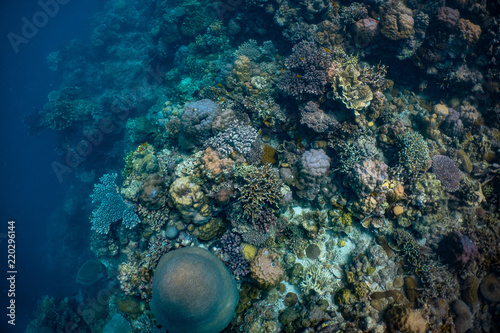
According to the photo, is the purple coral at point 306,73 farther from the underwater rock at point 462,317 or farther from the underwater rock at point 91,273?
the underwater rock at point 91,273

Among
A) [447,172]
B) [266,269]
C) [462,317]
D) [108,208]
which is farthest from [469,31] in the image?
[108,208]

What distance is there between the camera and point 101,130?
15008 mm

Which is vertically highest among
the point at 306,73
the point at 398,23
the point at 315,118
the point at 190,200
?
the point at 398,23

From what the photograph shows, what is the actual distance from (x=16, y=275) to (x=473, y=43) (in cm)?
3390

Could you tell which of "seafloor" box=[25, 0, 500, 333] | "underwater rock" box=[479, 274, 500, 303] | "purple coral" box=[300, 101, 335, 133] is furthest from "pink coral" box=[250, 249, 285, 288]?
"underwater rock" box=[479, 274, 500, 303]

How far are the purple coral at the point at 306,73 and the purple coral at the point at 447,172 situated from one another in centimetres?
435

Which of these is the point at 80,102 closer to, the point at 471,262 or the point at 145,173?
the point at 145,173

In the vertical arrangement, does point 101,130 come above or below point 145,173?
below

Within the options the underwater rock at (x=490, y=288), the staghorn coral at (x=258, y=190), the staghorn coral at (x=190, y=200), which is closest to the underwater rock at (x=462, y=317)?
the underwater rock at (x=490, y=288)

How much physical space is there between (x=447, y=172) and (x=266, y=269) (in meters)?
6.47

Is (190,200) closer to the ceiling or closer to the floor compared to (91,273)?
closer to the ceiling

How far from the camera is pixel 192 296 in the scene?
4609mm

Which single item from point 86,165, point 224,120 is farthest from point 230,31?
point 86,165

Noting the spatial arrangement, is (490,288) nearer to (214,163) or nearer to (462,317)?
(462,317)
